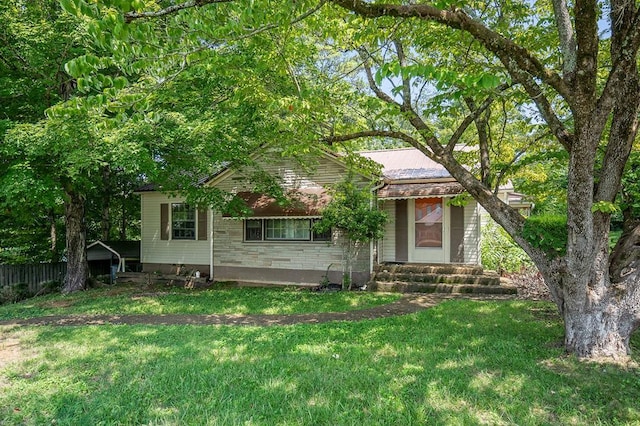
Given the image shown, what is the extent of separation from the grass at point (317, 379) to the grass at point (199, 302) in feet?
7.03

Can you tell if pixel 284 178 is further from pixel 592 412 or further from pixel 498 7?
pixel 592 412

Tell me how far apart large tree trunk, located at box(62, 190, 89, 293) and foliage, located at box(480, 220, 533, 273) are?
43.7 feet

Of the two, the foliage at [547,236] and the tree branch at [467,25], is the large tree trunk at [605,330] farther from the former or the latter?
the tree branch at [467,25]

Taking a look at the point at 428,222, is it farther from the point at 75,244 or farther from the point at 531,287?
the point at 75,244

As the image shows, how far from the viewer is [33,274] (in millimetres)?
13586

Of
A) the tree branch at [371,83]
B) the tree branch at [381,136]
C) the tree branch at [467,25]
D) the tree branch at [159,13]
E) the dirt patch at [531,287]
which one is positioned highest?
the tree branch at [371,83]

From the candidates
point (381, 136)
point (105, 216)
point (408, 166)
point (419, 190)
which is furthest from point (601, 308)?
point (105, 216)

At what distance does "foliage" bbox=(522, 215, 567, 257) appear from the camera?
5.62m

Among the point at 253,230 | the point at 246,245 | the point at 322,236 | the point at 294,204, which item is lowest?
the point at 246,245

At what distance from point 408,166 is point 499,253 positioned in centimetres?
426

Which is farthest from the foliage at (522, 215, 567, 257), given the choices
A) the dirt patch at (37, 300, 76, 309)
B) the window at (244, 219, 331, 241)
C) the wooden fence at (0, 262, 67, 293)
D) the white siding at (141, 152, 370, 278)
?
the wooden fence at (0, 262, 67, 293)

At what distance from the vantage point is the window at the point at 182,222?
595 inches

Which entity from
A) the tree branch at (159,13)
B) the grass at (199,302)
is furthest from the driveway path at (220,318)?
the tree branch at (159,13)

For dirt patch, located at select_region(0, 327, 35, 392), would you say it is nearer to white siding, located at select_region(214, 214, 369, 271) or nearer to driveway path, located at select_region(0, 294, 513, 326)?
driveway path, located at select_region(0, 294, 513, 326)
